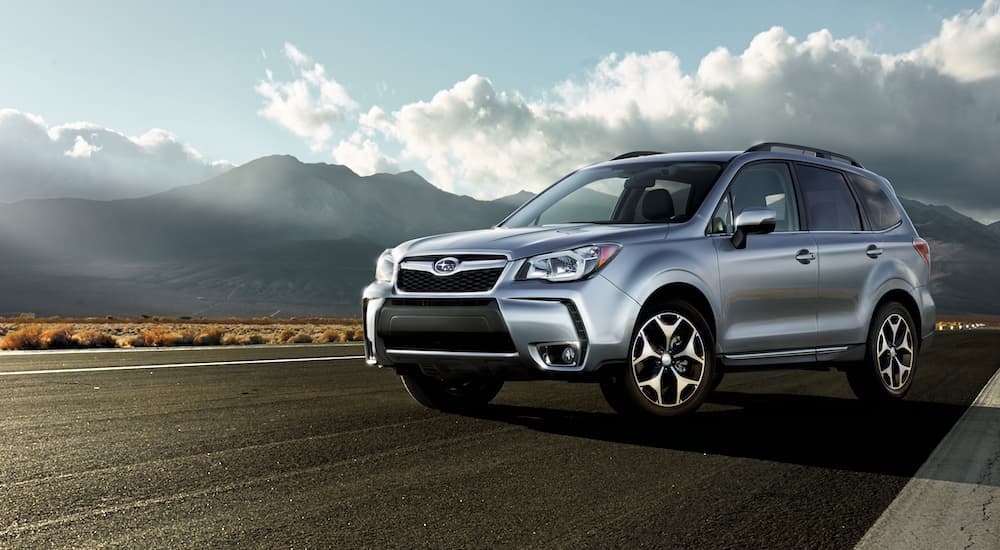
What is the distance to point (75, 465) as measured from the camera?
189 inches

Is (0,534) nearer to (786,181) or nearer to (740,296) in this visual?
(740,296)

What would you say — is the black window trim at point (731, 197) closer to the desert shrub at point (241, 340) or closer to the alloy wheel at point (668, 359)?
the alloy wheel at point (668, 359)

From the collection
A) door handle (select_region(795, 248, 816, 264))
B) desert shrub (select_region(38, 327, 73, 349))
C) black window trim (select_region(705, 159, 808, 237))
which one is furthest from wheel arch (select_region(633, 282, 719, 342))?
desert shrub (select_region(38, 327, 73, 349))

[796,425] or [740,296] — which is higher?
[740,296]

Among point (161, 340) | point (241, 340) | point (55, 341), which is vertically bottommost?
point (241, 340)

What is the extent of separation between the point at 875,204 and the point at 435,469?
578 cm

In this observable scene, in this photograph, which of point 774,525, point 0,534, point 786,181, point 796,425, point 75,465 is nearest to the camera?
point 0,534

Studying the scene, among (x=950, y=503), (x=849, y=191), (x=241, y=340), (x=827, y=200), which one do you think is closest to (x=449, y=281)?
(x=950, y=503)

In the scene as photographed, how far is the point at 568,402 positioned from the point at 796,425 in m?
1.87

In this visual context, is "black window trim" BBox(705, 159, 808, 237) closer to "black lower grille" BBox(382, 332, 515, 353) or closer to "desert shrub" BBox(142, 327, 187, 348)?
"black lower grille" BBox(382, 332, 515, 353)

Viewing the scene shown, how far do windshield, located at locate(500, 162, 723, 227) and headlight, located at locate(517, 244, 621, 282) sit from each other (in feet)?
3.34

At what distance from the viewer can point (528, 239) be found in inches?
248

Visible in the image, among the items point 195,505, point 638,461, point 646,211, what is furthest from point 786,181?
point 195,505

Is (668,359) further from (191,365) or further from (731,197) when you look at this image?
(191,365)
